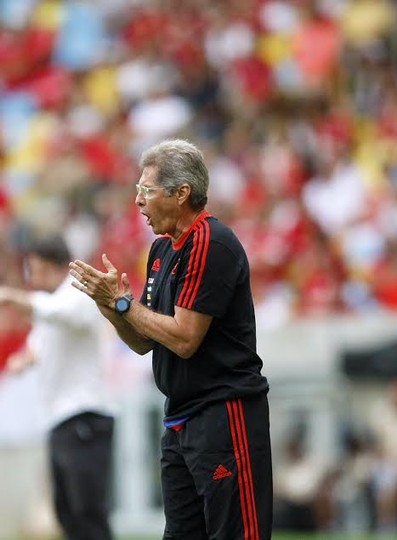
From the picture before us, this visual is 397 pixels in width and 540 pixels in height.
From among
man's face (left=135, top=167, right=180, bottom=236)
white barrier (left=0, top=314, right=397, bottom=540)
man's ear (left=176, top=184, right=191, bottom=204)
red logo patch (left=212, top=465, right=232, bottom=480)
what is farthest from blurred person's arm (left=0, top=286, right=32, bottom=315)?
white barrier (left=0, top=314, right=397, bottom=540)

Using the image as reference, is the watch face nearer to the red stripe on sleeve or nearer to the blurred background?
the red stripe on sleeve

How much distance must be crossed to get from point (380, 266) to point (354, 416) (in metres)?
1.46

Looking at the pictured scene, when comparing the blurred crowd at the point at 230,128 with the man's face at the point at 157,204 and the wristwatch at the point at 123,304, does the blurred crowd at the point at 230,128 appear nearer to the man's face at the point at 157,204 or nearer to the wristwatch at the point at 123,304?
the man's face at the point at 157,204

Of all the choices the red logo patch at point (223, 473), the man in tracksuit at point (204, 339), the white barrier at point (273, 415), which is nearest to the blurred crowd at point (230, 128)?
the white barrier at point (273, 415)

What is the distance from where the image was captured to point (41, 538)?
11984 millimetres

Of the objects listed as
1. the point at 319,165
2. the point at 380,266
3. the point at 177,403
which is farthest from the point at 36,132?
the point at 177,403

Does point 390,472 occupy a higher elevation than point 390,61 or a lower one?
lower

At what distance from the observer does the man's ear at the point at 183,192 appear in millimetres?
5527

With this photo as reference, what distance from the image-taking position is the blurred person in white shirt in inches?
310

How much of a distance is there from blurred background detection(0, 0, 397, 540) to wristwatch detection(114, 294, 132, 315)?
247 inches

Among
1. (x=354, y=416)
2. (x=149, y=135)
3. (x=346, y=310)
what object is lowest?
(x=354, y=416)

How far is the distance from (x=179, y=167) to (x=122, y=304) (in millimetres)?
580

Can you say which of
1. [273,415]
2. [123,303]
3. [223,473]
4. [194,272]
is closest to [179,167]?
[194,272]

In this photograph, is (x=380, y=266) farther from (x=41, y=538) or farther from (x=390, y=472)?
(x=41, y=538)
